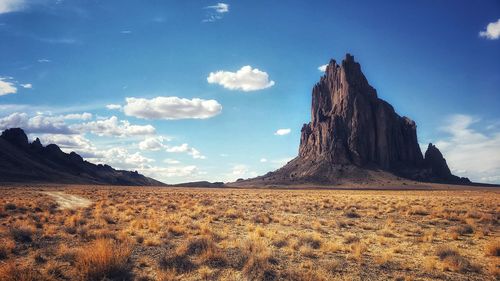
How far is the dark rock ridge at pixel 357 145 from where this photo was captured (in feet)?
489

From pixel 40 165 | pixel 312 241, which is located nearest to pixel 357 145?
pixel 40 165

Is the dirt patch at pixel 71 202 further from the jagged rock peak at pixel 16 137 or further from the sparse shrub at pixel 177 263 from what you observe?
the jagged rock peak at pixel 16 137

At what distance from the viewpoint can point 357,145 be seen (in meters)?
156

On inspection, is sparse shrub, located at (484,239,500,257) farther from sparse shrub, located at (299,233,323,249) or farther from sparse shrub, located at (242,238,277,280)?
sparse shrub, located at (242,238,277,280)

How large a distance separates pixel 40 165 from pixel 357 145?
125517mm

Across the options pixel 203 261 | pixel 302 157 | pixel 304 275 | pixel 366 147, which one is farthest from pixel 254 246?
pixel 302 157

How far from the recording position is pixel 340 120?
16675 cm

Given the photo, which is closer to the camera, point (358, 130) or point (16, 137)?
point (16, 137)

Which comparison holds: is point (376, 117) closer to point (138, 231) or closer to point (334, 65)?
point (334, 65)

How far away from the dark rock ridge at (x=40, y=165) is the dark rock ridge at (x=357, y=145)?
77.5 metres

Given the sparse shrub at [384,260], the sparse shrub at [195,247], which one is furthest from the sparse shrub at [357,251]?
the sparse shrub at [195,247]

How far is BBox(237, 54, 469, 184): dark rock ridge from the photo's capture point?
14912 centimetres

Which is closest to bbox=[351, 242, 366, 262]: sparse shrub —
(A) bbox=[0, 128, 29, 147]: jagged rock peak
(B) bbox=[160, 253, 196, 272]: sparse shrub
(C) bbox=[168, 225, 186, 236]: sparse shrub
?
(B) bbox=[160, 253, 196, 272]: sparse shrub

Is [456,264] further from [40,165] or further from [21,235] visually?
[40,165]
